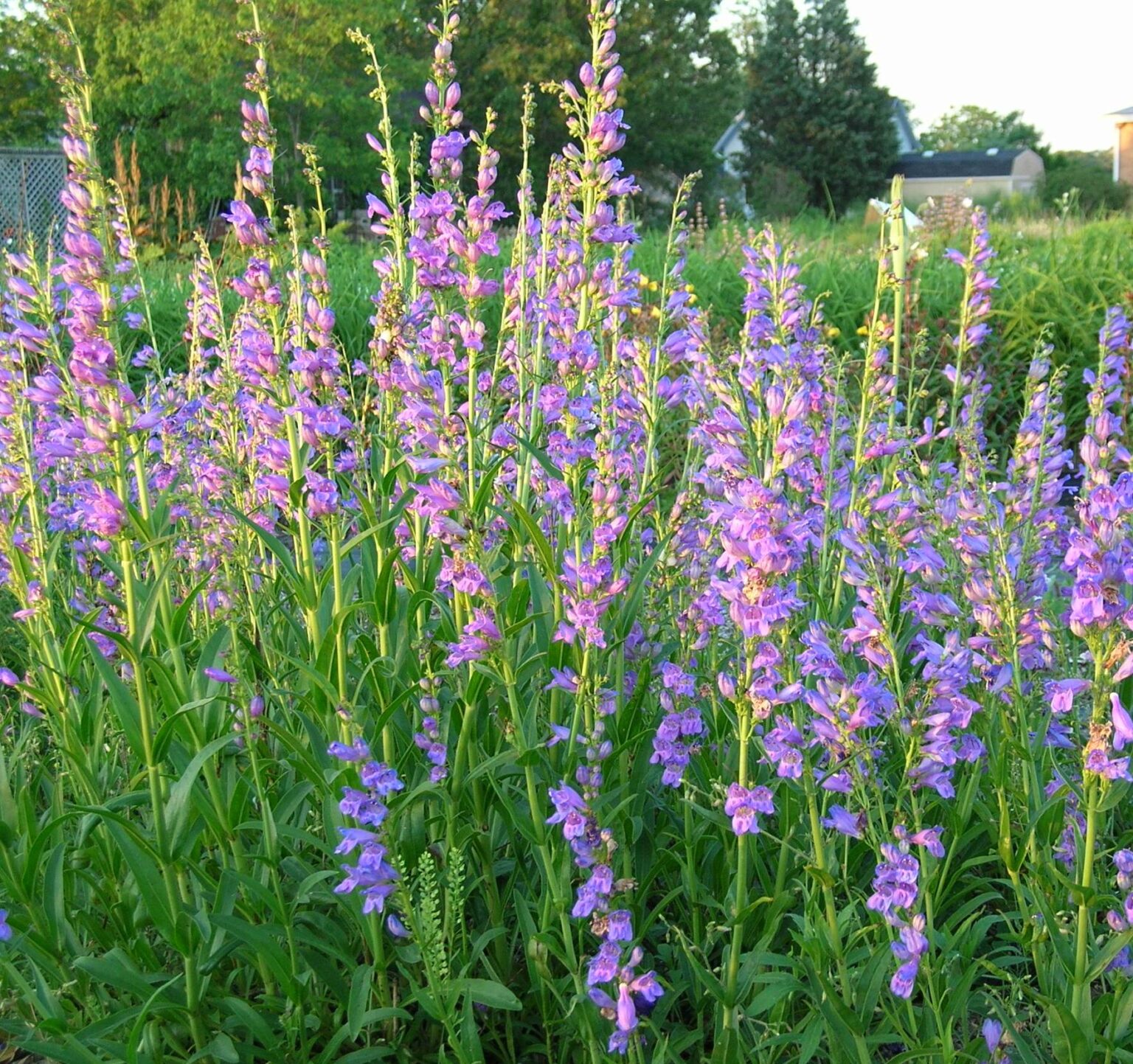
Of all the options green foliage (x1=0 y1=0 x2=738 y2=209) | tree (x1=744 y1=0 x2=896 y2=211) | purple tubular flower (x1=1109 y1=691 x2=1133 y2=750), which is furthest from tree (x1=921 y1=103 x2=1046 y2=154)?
purple tubular flower (x1=1109 y1=691 x2=1133 y2=750)

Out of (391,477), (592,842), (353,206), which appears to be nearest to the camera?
(592,842)

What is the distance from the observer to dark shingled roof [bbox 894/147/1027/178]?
193ft

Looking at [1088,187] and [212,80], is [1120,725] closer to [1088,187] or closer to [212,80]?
[212,80]

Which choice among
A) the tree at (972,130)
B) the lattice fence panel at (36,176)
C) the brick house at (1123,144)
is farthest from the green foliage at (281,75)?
the tree at (972,130)

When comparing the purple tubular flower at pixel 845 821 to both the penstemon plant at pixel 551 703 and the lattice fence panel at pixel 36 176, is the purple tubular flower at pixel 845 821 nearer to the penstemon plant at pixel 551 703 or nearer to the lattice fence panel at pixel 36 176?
the penstemon plant at pixel 551 703

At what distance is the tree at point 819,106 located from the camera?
4466 centimetres

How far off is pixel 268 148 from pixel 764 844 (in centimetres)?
200

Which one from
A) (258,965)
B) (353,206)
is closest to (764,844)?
(258,965)

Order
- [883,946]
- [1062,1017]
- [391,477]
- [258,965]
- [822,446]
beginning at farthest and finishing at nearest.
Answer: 1. [822,446]
2. [391,477]
3. [258,965]
4. [883,946]
5. [1062,1017]

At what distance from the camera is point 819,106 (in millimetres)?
45375

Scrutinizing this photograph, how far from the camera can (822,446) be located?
2.92 m

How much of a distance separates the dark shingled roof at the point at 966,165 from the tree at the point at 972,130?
4258 centimetres

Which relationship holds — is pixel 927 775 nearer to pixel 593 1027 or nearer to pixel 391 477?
pixel 593 1027

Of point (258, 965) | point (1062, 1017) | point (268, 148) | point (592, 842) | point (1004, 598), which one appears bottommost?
point (258, 965)
